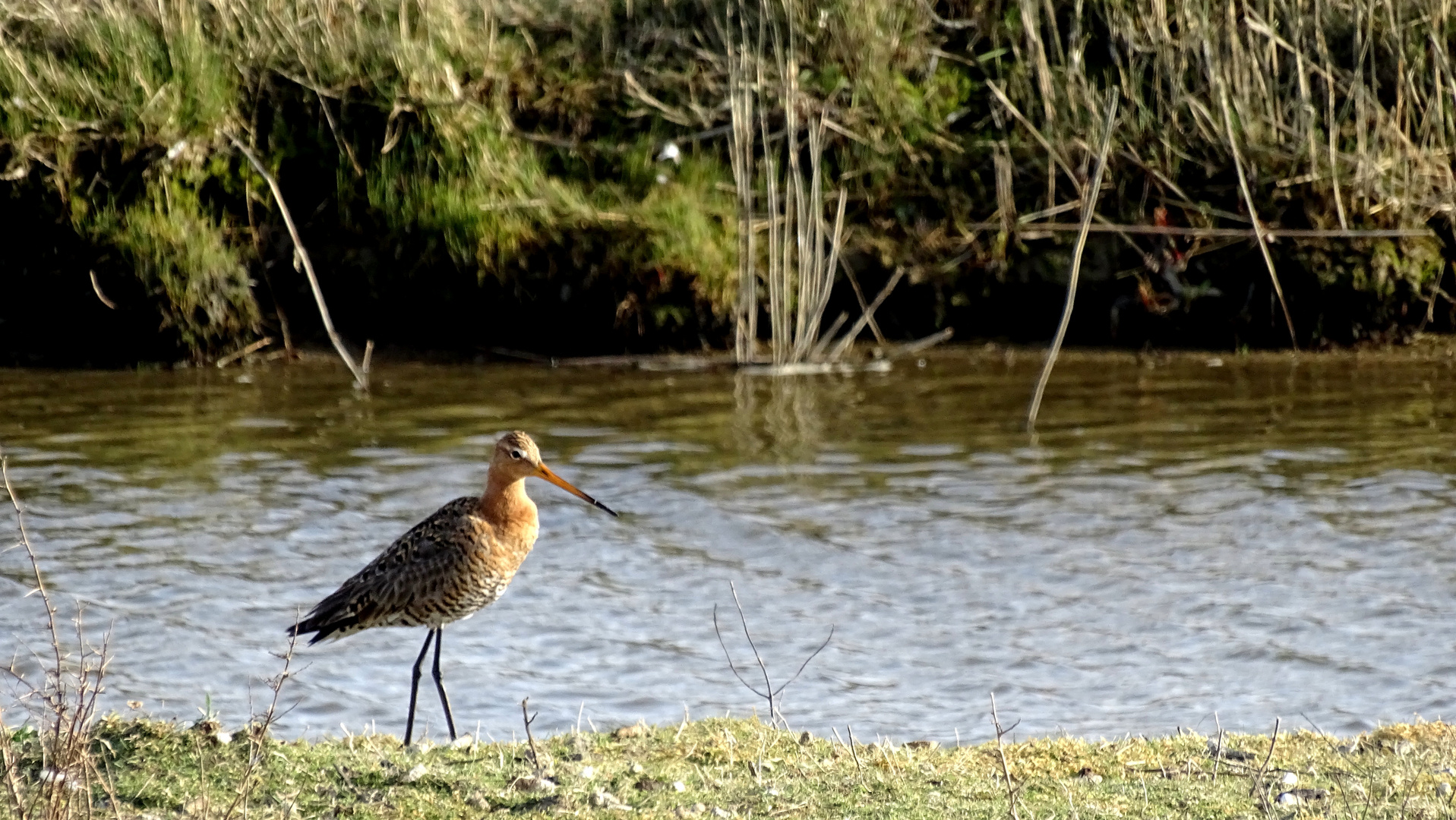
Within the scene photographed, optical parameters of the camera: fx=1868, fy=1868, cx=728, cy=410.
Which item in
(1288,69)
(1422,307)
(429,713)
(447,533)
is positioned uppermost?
(1288,69)

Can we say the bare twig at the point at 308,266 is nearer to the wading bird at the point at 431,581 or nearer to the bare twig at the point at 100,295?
the bare twig at the point at 100,295

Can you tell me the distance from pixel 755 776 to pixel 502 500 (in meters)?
1.85

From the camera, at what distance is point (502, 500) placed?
6504mm

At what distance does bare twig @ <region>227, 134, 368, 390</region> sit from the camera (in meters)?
10.8

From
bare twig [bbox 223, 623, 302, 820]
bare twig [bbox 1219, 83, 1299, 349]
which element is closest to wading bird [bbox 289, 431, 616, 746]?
bare twig [bbox 223, 623, 302, 820]

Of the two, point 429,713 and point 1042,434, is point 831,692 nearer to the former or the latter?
point 429,713

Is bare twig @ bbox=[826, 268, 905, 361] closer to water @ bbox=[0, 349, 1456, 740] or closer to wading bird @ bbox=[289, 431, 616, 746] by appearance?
water @ bbox=[0, 349, 1456, 740]

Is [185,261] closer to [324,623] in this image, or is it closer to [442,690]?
[324,623]

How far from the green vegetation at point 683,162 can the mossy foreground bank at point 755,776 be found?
20.4ft

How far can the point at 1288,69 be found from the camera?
11.8 metres

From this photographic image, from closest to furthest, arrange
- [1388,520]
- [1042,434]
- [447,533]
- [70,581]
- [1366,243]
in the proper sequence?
1. [447,533]
2. [70,581]
3. [1388,520]
4. [1042,434]
5. [1366,243]

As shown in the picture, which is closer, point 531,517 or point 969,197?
point 531,517

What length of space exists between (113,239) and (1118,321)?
20.2 ft

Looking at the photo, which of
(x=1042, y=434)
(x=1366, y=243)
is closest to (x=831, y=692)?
(x=1042, y=434)
